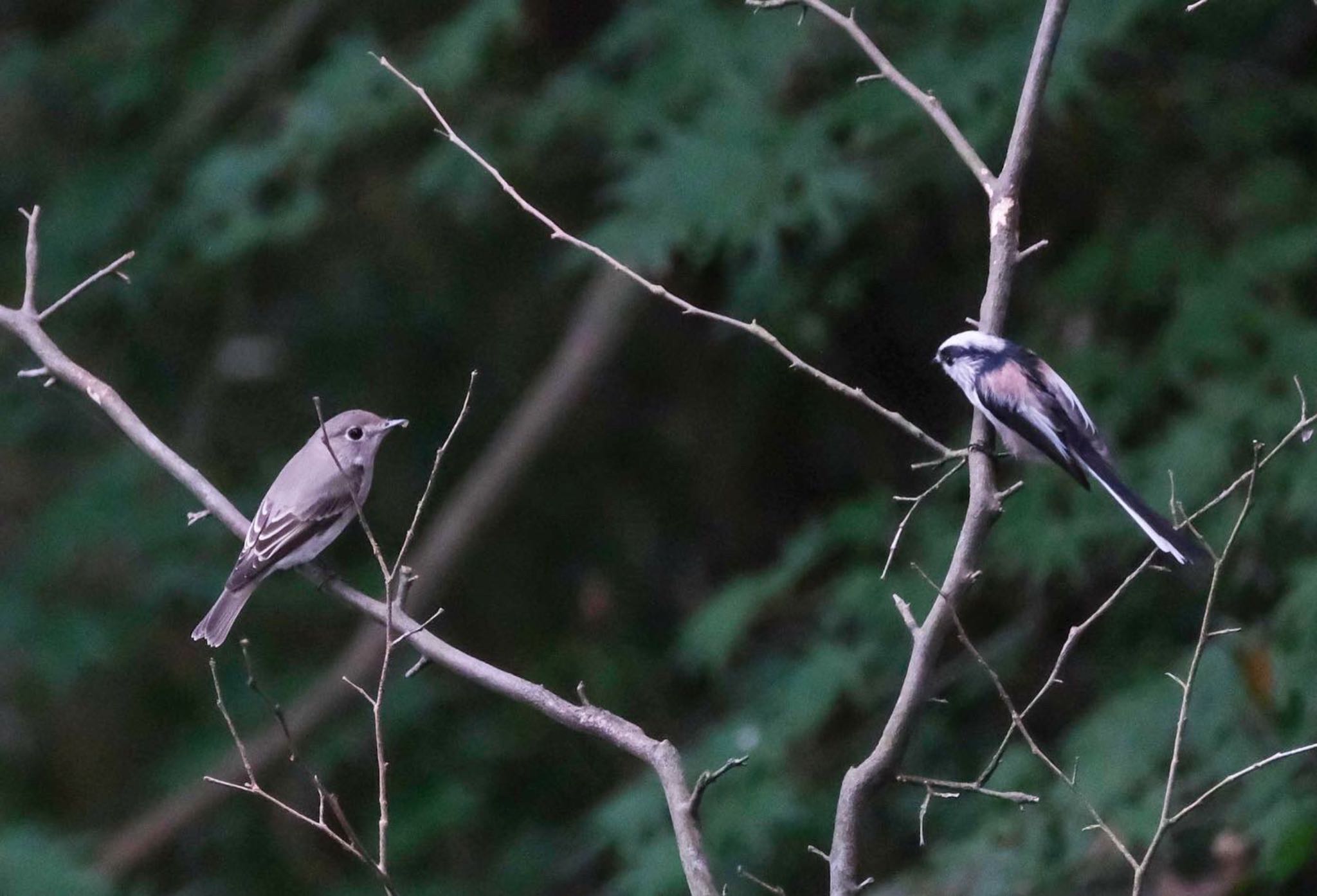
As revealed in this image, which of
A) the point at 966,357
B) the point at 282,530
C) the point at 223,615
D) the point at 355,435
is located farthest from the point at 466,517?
the point at 966,357

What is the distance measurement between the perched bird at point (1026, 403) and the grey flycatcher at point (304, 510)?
1815mm

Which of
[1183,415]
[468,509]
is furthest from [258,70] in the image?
[1183,415]

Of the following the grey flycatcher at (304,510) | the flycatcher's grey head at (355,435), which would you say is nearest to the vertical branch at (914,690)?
the grey flycatcher at (304,510)

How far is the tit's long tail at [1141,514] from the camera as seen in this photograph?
271cm

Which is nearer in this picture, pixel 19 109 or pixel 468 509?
pixel 468 509

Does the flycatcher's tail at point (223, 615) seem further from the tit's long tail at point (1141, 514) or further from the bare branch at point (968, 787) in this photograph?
the bare branch at point (968, 787)

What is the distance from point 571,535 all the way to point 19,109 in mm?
3018

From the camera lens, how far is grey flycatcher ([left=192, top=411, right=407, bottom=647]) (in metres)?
4.42

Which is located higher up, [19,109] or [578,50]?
[19,109]

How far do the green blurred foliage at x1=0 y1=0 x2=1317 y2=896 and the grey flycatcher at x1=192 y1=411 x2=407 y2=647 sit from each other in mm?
972

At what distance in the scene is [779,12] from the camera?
5242 mm

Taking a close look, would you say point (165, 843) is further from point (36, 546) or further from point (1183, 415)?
point (1183, 415)

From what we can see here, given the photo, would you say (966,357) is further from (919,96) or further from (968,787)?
(968,787)

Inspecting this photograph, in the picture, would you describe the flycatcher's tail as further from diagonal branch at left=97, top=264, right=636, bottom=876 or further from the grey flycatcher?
diagonal branch at left=97, top=264, right=636, bottom=876
